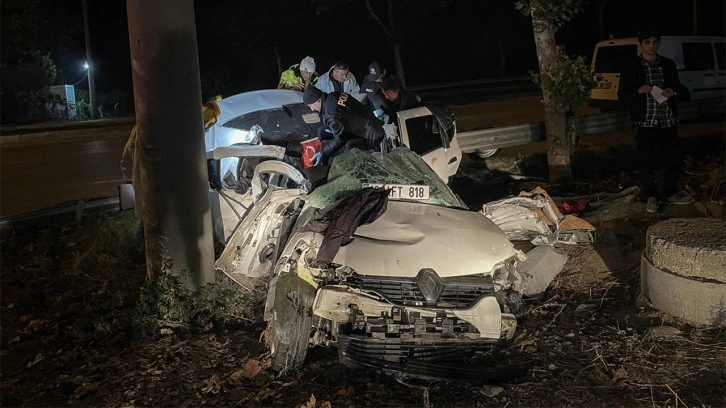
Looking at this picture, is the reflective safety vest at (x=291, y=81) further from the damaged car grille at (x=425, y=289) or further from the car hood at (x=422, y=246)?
the damaged car grille at (x=425, y=289)

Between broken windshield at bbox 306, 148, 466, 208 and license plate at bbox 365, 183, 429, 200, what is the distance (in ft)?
0.31

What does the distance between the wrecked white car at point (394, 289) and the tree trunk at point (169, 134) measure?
3.55ft

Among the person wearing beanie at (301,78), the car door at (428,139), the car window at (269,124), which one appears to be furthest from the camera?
the person wearing beanie at (301,78)

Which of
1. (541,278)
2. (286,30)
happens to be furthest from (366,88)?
(286,30)

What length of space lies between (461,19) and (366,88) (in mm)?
29893

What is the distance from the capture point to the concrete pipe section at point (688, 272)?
14.5 ft

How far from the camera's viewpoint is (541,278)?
5352 mm

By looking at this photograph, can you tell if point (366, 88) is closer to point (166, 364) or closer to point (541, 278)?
point (541, 278)

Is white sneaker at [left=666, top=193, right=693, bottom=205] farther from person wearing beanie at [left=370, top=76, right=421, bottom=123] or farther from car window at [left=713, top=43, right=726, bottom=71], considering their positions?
car window at [left=713, top=43, right=726, bottom=71]

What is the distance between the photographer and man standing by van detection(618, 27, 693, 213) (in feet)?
22.7

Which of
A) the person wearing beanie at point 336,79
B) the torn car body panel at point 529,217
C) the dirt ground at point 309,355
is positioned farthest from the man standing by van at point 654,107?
the person wearing beanie at point 336,79

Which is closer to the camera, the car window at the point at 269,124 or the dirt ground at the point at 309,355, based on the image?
the dirt ground at the point at 309,355

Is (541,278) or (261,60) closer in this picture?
(541,278)

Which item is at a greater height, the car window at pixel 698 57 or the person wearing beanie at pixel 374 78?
the car window at pixel 698 57
